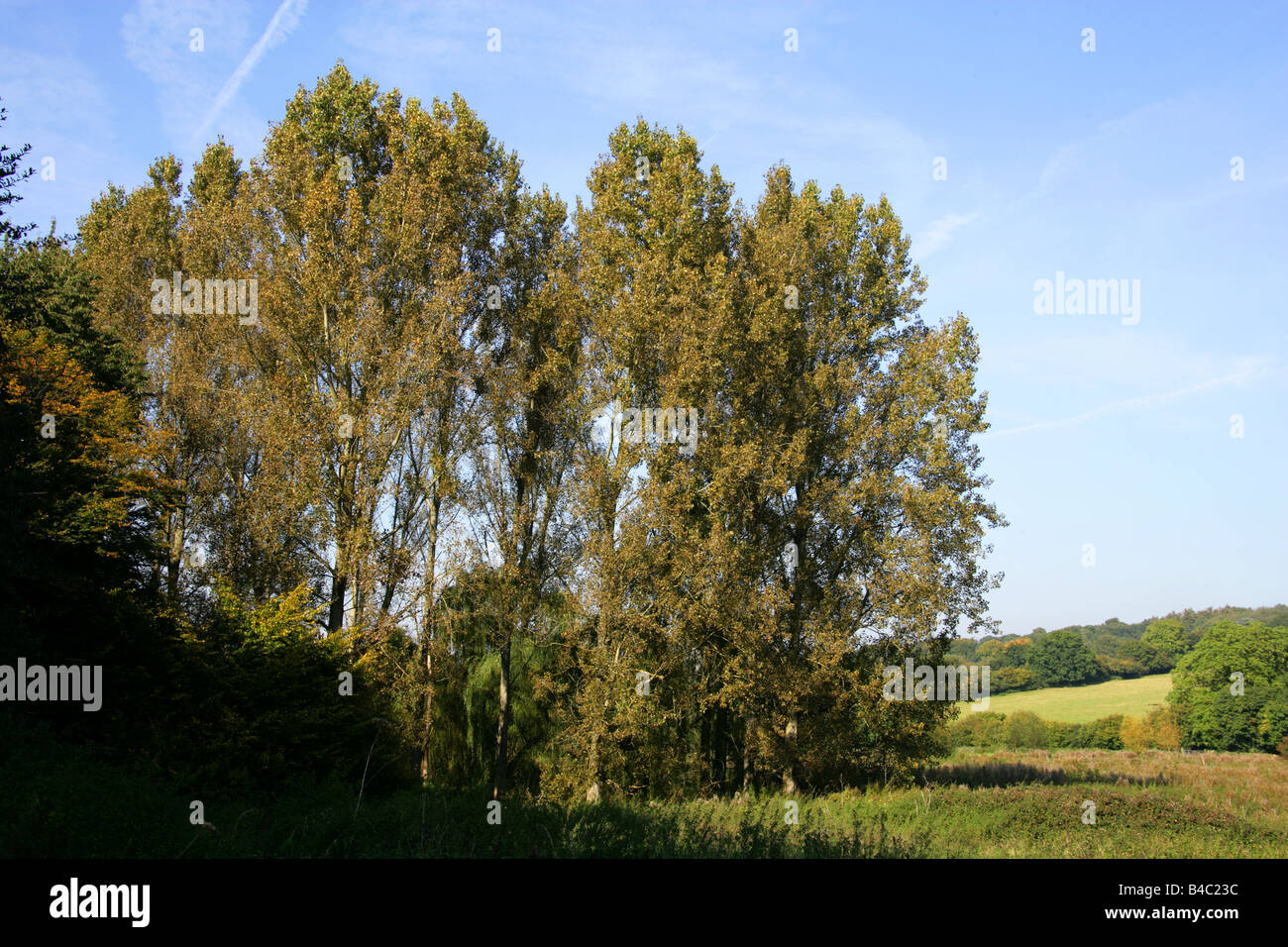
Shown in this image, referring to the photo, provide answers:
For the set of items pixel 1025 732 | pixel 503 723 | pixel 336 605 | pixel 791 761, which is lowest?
pixel 1025 732

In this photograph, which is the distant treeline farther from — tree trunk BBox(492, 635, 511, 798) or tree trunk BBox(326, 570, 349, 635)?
tree trunk BBox(326, 570, 349, 635)

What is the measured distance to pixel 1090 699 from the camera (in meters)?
73.2

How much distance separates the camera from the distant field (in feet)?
219

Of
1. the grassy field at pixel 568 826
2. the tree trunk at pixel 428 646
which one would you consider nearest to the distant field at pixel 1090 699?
the grassy field at pixel 568 826

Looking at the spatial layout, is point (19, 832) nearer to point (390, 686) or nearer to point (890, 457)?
point (390, 686)

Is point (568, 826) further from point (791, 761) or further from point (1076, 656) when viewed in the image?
point (1076, 656)

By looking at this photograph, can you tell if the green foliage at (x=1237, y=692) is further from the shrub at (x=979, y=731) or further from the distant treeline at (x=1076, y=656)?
the distant treeline at (x=1076, y=656)

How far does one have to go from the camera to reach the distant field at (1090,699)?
66.8 m

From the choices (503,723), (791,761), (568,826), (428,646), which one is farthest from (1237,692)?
(568,826)

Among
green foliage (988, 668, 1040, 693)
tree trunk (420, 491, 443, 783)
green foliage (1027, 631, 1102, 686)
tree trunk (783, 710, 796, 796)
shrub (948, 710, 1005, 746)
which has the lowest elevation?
shrub (948, 710, 1005, 746)

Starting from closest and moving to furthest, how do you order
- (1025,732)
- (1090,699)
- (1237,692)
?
1. (1237,692)
2. (1025,732)
3. (1090,699)

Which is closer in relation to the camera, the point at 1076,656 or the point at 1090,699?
the point at 1090,699

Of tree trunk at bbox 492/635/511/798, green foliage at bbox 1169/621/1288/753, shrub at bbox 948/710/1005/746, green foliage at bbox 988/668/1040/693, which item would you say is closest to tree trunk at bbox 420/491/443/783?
tree trunk at bbox 492/635/511/798

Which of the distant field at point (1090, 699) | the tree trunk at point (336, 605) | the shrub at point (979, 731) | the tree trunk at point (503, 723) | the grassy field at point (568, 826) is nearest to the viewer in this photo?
the grassy field at point (568, 826)
